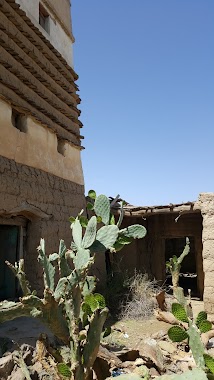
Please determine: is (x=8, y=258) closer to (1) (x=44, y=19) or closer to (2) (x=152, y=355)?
(2) (x=152, y=355)

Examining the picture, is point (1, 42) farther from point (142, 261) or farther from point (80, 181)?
point (142, 261)

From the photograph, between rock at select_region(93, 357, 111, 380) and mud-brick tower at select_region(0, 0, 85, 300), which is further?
mud-brick tower at select_region(0, 0, 85, 300)

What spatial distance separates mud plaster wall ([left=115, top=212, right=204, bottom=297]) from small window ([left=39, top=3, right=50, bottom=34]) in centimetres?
545

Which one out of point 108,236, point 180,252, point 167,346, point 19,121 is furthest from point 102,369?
point 180,252

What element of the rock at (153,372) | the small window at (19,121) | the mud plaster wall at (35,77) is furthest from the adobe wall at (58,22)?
the rock at (153,372)

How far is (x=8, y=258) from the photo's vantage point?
21.0 feet

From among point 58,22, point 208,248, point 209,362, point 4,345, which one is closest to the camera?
point 209,362

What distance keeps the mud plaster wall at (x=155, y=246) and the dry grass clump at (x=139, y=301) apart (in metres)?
1.10

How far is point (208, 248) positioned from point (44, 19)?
6.67 m

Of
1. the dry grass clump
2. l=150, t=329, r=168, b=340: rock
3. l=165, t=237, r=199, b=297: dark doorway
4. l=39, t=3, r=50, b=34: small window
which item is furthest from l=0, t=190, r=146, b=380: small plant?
l=165, t=237, r=199, b=297: dark doorway

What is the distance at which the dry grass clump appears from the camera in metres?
7.14

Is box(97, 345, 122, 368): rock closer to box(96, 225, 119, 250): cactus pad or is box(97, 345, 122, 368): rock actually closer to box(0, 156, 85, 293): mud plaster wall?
box(96, 225, 119, 250): cactus pad

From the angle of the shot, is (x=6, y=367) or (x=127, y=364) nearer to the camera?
(x=6, y=367)

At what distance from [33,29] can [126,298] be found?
20.7ft
